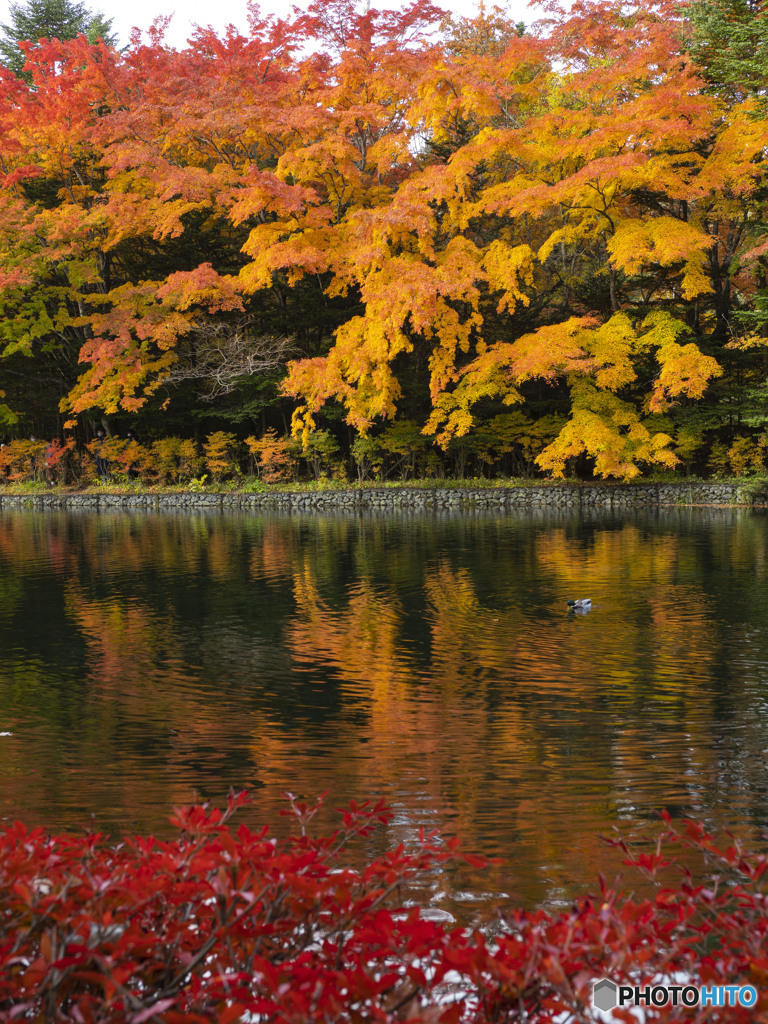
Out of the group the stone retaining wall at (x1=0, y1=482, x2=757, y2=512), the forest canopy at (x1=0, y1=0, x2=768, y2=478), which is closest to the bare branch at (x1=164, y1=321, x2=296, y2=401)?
the forest canopy at (x1=0, y1=0, x2=768, y2=478)

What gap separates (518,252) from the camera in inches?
893

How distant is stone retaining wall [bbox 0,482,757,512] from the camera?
23594 millimetres

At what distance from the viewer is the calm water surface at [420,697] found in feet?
14.6

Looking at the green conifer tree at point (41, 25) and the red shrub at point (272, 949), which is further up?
the green conifer tree at point (41, 25)

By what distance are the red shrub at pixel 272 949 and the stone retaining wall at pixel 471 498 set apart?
22599mm

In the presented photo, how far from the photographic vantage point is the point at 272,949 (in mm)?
1939

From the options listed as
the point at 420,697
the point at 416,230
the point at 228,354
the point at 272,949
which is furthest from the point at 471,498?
the point at 272,949

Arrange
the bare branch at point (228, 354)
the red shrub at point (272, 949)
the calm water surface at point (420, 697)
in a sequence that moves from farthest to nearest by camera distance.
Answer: the bare branch at point (228, 354) → the calm water surface at point (420, 697) → the red shrub at point (272, 949)

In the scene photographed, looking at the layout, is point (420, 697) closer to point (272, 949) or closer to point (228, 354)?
point (272, 949)

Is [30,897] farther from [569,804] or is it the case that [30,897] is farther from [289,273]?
[289,273]

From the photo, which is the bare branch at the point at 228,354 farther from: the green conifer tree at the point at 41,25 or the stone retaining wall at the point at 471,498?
the green conifer tree at the point at 41,25

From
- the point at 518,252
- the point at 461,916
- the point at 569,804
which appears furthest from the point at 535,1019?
the point at 518,252

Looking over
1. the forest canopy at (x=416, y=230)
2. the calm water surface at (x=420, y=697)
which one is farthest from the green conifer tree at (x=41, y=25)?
the calm water surface at (x=420, y=697)

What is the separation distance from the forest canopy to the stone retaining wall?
124 cm
